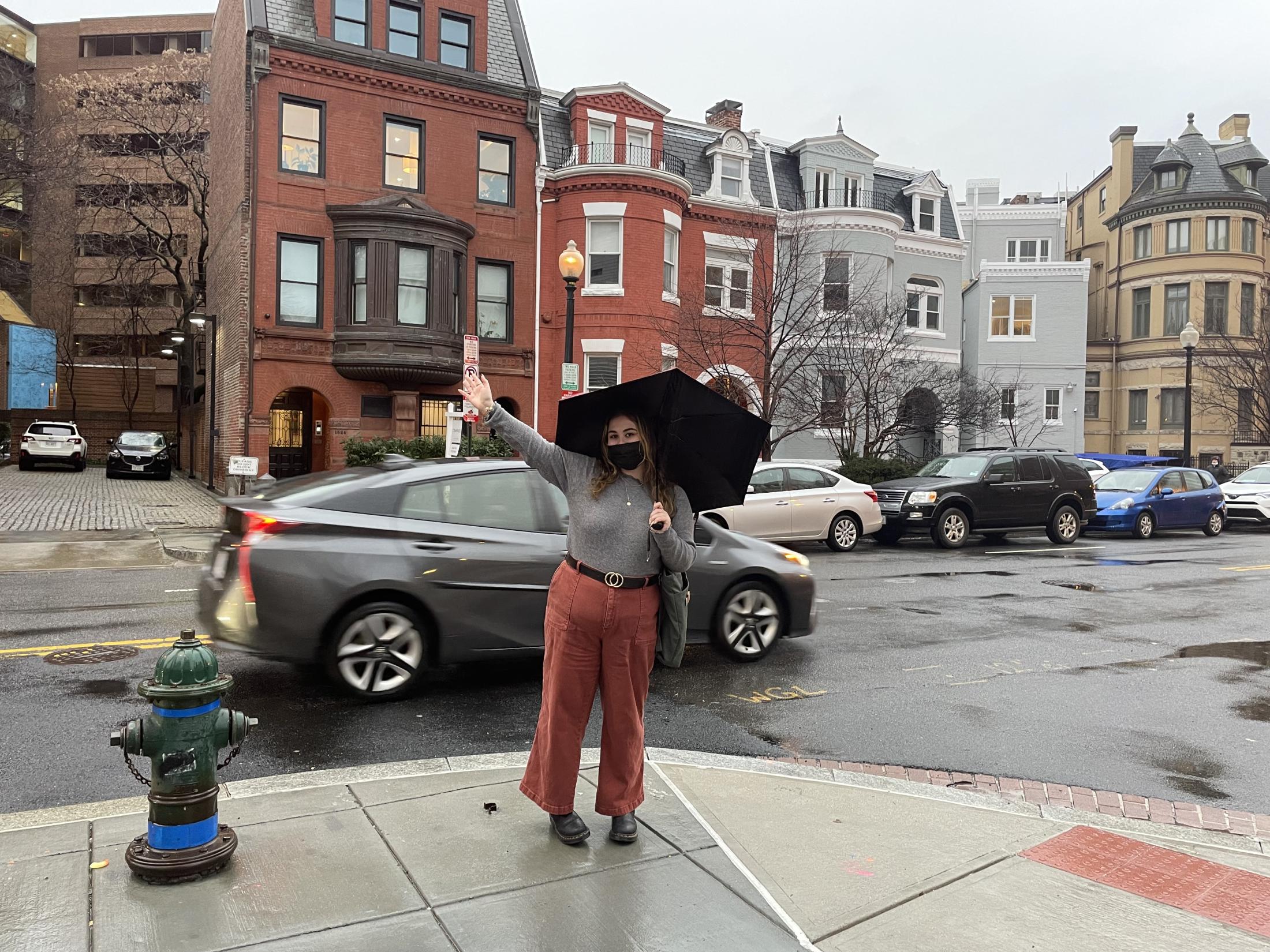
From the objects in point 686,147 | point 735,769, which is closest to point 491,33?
point 686,147

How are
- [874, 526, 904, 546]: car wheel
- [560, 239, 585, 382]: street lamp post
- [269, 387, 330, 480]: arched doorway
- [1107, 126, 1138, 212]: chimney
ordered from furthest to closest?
[1107, 126, 1138, 212]: chimney
[269, 387, 330, 480]: arched doorway
[874, 526, 904, 546]: car wheel
[560, 239, 585, 382]: street lamp post

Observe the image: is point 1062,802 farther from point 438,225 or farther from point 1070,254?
point 1070,254

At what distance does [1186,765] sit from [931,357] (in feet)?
88.7

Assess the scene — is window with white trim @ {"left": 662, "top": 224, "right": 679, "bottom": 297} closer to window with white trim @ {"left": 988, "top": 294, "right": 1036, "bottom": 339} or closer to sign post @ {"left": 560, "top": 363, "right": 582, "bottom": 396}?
sign post @ {"left": 560, "top": 363, "right": 582, "bottom": 396}

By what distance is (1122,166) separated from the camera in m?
43.6

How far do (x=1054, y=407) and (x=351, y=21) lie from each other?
91.5 ft

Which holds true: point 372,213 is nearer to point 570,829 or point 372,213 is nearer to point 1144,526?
point 1144,526

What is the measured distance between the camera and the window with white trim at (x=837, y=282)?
22672 mm

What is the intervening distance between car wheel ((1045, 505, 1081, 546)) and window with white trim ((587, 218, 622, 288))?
1266cm

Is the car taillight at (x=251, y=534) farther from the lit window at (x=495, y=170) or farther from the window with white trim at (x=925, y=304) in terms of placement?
the window with white trim at (x=925, y=304)

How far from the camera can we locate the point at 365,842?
363cm

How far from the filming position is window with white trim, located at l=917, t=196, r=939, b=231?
31.6m

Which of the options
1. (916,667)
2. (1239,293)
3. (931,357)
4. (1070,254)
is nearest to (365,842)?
(916,667)

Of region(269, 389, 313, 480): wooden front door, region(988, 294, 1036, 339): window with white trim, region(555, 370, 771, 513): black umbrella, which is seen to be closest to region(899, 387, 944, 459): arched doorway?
region(988, 294, 1036, 339): window with white trim
